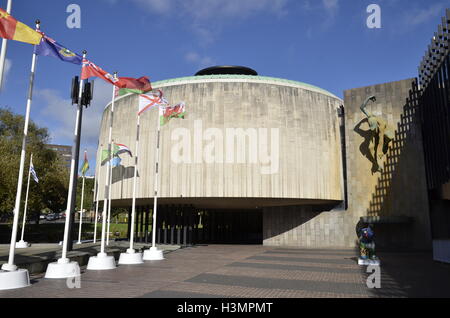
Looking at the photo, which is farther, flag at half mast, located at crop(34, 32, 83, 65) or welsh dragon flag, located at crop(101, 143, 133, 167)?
welsh dragon flag, located at crop(101, 143, 133, 167)

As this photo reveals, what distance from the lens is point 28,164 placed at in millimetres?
38219

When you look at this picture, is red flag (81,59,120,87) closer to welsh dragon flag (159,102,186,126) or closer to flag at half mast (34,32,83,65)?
flag at half mast (34,32,83,65)

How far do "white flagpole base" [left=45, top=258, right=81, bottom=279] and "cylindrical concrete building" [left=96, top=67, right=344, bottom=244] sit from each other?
15.2 meters

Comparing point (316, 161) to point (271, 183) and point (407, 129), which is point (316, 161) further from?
point (407, 129)

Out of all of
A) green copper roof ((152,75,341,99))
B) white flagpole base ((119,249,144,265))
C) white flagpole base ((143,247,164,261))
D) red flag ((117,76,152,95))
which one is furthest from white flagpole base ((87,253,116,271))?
green copper roof ((152,75,341,99))

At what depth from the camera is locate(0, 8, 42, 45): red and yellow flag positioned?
32.9 ft

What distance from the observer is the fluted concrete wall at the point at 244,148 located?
2772cm

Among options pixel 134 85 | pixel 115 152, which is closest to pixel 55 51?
pixel 134 85

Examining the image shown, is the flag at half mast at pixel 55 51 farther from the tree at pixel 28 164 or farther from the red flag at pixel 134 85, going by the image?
the tree at pixel 28 164

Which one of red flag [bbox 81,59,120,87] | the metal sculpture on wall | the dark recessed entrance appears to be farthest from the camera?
the dark recessed entrance

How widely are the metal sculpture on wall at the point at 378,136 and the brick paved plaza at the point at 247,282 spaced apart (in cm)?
1345

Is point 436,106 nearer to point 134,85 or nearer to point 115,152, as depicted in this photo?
point 134,85

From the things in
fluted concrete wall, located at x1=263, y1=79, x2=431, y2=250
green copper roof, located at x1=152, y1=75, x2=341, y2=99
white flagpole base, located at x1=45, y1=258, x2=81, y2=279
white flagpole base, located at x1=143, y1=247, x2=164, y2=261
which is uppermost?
green copper roof, located at x1=152, y1=75, x2=341, y2=99

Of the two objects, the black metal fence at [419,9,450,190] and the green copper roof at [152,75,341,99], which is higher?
the green copper roof at [152,75,341,99]
